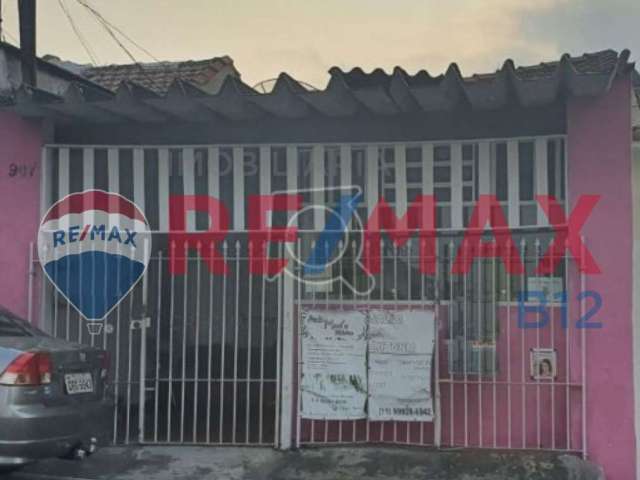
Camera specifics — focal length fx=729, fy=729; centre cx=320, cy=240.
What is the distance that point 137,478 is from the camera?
231 inches

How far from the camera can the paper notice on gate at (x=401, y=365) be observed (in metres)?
6.30

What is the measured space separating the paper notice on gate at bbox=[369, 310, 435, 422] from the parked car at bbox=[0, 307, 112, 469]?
7.49ft

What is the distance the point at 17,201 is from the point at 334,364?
3411 mm

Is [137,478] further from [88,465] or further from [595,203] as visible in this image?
[595,203]

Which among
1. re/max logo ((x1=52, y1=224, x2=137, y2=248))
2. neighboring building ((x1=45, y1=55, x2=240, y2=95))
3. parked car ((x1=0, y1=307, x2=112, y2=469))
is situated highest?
neighboring building ((x1=45, y1=55, x2=240, y2=95))

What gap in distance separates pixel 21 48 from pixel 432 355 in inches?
206

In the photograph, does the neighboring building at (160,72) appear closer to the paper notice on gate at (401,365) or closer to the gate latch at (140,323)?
the gate latch at (140,323)

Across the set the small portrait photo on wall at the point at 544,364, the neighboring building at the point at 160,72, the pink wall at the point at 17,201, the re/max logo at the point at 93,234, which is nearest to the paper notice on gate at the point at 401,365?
the small portrait photo on wall at the point at 544,364

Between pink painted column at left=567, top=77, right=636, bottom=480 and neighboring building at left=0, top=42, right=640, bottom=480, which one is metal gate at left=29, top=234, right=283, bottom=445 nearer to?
neighboring building at left=0, top=42, right=640, bottom=480

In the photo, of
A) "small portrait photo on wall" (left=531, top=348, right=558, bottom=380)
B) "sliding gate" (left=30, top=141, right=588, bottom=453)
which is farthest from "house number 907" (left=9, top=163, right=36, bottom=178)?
"small portrait photo on wall" (left=531, top=348, right=558, bottom=380)

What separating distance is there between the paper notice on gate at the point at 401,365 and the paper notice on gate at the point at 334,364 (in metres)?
0.10

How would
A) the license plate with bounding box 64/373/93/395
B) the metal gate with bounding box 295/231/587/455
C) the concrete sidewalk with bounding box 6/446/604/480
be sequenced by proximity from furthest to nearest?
the metal gate with bounding box 295/231/587/455
the concrete sidewalk with bounding box 6/446/604/480
the license plate with bounding box 64/373/93/395

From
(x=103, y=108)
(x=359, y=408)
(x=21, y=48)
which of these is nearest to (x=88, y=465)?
(x=359, y=408)

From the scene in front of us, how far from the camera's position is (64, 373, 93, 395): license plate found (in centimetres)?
534
